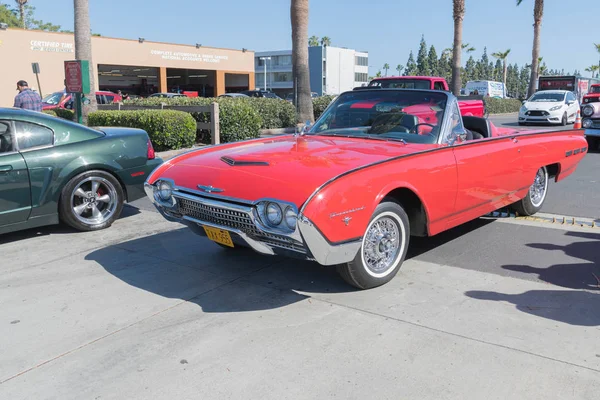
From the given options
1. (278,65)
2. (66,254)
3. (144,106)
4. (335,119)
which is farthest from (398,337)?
(278,65)

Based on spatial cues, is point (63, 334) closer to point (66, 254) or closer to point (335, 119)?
point (66, 254)

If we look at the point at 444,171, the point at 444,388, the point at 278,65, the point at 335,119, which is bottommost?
the point at 444,388

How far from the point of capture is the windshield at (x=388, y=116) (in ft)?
16.6

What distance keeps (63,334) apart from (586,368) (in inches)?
129

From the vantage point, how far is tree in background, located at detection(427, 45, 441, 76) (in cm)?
12499

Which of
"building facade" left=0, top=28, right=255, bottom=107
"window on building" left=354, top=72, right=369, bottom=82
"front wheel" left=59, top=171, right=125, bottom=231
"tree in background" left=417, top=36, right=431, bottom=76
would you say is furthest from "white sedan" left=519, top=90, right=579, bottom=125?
"tree in background" left=417, top=36, right=431, bottom=76

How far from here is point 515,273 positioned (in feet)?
15.7

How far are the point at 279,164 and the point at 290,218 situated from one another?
1.95ft

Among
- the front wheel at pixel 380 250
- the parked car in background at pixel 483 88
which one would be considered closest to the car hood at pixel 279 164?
the front wheel at pixel 380 250

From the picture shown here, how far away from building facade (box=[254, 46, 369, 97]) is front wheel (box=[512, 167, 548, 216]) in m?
83.7

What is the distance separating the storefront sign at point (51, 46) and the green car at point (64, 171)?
1366 inches

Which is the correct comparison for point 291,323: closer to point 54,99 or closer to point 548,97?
point 54,99

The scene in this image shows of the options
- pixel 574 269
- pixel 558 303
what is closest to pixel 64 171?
pixel 558 303

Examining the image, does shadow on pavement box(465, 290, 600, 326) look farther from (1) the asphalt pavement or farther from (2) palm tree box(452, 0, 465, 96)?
→ (2) palm tree box(452, 0, 465, 96)
